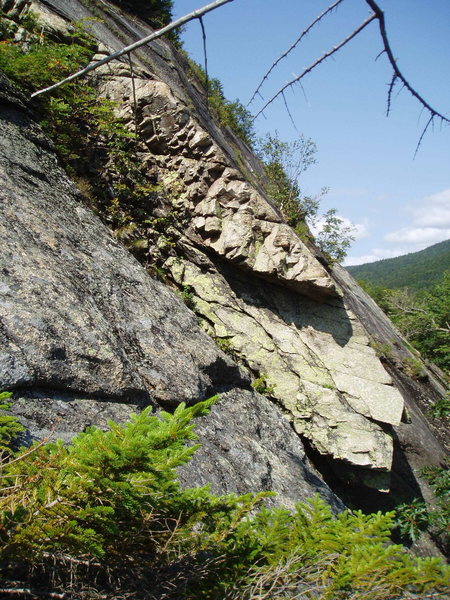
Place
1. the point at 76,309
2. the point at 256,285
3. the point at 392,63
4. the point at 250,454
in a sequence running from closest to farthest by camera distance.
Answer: the point at 392,63 < the point at 76,309 < the point at 250,454 < the point at 256,285

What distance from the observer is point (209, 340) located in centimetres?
566

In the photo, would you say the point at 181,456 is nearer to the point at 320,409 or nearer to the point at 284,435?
the point at 284,435

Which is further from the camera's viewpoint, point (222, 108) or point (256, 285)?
point (222, 108)

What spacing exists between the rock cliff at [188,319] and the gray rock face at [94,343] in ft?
0.06

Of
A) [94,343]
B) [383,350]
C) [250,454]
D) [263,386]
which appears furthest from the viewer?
[383,350]

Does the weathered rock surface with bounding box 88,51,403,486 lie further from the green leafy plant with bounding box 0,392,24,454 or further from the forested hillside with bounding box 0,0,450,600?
the green leafy plant with bounding box 0,392,24,454

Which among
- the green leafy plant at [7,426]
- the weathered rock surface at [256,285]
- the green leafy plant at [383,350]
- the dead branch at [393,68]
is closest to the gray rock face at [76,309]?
the green leafy plant at [7,426]

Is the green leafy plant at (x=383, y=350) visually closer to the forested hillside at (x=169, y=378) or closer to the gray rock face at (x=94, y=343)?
the forested hillside at (x=169, y=378)

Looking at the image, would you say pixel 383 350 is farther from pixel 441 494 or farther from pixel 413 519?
pixel 413 519

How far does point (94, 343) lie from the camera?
360cm

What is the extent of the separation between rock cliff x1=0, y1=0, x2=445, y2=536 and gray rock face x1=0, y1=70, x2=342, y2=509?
0.02 meters

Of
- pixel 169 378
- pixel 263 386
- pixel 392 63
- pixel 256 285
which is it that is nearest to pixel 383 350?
pixel 256 285

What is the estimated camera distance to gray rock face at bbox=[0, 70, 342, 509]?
10.0 feet

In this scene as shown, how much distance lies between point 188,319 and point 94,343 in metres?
2.10
